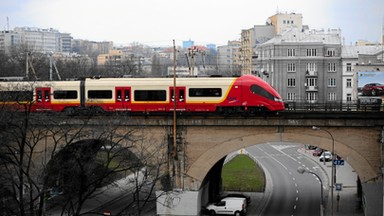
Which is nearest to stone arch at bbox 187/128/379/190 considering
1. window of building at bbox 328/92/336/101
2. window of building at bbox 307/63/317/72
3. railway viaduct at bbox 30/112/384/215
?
railway viaduct at bbox 30/112/384/215

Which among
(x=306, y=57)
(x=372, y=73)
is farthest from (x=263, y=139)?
(x=306, y=57)

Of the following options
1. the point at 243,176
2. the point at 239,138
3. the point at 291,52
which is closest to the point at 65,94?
the point at 239,138

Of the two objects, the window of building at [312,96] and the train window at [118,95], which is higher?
the train window at [118,95]

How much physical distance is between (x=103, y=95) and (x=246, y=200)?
14010mm

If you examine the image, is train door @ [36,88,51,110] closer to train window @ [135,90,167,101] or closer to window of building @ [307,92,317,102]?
train window @ [135,90,167,101]

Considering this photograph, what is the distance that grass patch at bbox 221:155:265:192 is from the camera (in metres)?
62.3

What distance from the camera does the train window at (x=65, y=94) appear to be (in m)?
49.3

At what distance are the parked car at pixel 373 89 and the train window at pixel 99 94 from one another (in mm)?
30661

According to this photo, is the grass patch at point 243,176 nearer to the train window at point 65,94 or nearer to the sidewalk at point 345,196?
the sidewalk at point 345,196

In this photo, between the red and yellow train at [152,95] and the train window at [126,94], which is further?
the train window at [126,94]

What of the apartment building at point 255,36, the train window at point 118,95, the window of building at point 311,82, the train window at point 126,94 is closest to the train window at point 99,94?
the train window at point 118,95

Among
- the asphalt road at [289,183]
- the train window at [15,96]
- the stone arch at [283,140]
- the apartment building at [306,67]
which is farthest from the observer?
the apartment building at [306,67]

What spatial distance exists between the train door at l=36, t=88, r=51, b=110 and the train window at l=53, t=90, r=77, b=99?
0.59m

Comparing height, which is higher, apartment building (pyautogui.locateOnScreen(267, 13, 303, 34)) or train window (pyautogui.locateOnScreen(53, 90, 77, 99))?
apartment building (pyautogui.locateOnScreen(267, 13, 303, 34))
